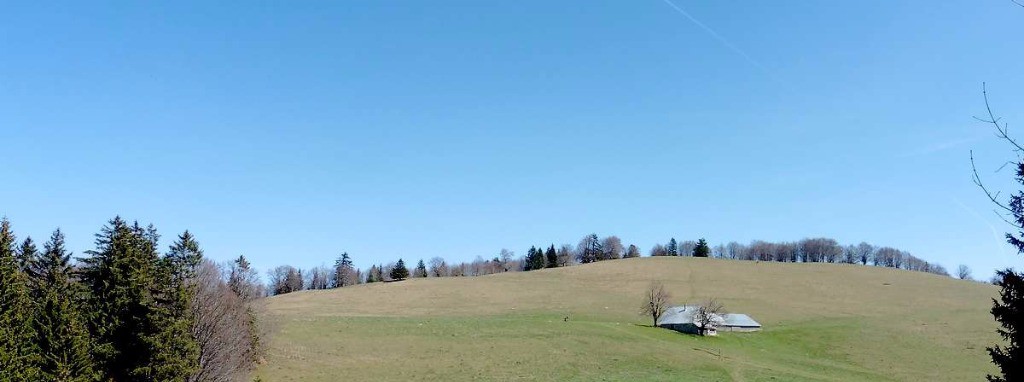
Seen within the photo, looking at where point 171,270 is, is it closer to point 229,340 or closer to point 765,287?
point 229,340

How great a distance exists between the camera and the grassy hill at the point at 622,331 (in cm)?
5059

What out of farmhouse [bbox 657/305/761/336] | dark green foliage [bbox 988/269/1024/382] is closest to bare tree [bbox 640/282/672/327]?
farmhouse [bbox 657/305/761/336]

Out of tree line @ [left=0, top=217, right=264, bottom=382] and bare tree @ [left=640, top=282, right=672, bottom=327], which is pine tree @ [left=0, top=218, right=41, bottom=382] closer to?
tree line @ [left=0, top=217, right=264, bottom=382]

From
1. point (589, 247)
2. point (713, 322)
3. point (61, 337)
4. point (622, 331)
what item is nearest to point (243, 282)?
point (61, 337)

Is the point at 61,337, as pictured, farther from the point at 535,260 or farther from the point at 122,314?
the point at 535,260

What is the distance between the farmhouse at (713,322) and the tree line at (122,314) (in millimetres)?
53314

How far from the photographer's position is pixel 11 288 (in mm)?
26891

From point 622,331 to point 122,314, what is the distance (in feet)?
163

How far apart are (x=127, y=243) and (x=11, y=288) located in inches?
378

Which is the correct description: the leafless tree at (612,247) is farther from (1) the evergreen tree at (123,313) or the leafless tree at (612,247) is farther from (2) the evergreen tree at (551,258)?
(1) the evergreen tree at (123,313)

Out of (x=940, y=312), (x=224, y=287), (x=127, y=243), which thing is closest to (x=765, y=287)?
(x=940, y=312)

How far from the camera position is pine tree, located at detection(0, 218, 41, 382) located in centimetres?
2577

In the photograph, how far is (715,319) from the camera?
8081cm

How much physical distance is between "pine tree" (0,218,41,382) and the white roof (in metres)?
68.6
